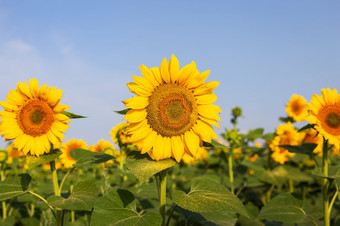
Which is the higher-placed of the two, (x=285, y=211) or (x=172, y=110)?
(x=172, y=110)

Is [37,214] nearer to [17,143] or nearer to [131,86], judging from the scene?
[17,143]

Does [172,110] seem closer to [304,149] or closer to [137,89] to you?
[137,89]

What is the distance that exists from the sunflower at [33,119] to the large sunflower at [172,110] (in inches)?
29.2

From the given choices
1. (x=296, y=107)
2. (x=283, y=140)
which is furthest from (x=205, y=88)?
(x=296, y=107)

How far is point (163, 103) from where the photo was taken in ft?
6.24

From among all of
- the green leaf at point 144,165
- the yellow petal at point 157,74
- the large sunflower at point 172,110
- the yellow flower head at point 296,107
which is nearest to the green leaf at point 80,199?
the green leaf at point 144,165

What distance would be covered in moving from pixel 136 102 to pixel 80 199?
31.6 inches

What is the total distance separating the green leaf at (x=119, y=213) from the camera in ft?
5.87

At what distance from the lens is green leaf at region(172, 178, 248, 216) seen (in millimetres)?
1674

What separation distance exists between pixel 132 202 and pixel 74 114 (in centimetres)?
80

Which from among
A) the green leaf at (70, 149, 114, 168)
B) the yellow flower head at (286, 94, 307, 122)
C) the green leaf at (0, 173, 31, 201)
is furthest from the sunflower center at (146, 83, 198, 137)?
the yellow flower head at (286, 94, 307, 122)

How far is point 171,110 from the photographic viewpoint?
1.92m

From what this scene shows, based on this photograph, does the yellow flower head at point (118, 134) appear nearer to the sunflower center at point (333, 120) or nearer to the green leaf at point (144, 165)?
the green leaf at point (144, 165)

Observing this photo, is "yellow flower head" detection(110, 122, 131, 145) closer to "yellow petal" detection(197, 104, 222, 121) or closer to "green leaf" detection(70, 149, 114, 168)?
"green leaf" detection(70, 149, 114, 168)
